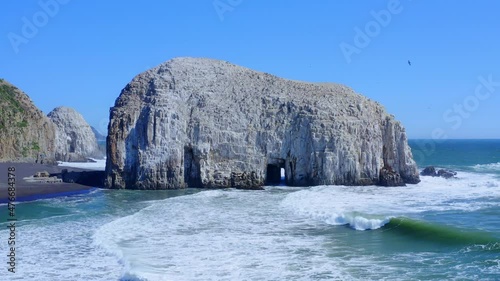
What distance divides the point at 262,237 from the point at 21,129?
4797 cm

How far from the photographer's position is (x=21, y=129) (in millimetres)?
61875

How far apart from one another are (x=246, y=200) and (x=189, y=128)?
9.93m

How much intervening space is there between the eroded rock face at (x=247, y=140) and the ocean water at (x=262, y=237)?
438 cm

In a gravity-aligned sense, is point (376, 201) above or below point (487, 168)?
below

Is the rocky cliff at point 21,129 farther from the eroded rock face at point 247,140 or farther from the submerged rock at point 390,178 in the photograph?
the submerged rock at point 390,178

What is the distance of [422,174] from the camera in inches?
1977

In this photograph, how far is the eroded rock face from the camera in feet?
130

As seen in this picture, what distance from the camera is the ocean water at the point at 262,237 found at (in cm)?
1730

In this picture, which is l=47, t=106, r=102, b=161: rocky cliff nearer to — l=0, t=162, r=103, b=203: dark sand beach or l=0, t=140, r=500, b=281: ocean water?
l=0, t=162, r=103, b=203: dark sand beach

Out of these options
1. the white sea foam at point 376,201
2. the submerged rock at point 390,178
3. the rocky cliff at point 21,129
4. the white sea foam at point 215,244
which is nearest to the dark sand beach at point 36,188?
the white sea foam at point 215,244

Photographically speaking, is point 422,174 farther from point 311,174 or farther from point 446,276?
point 446,276

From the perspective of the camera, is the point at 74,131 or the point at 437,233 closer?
the point at 437,233

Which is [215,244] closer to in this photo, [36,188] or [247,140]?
[247,140]

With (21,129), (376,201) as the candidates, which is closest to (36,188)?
(376,201)
